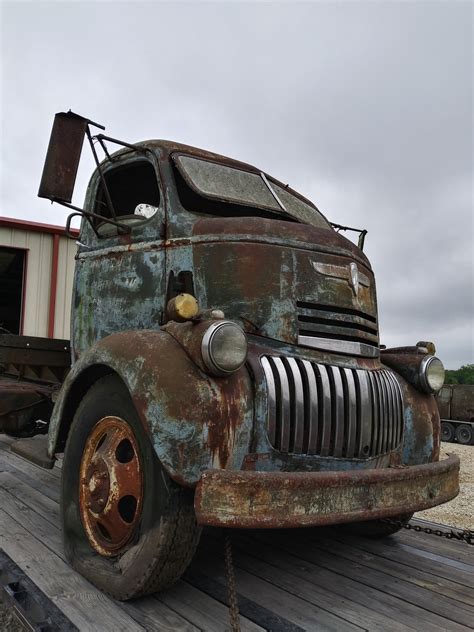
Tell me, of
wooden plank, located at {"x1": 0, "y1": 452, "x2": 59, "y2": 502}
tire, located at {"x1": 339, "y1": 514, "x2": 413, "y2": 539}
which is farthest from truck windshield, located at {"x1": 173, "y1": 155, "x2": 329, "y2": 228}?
wooden plank, located at {"x1": 0, "y1": 452, "x2": 59, "y2": 502}

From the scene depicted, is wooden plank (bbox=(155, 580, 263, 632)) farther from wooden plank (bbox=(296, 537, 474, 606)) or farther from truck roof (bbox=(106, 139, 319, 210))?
truck roof (bbox=(106, 139, 319, 210))

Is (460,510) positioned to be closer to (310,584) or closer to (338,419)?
(310,584)

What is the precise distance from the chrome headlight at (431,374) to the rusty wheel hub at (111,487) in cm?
181

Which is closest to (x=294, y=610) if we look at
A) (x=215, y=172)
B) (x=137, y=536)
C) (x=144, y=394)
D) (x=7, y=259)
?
(x=137, y=536)

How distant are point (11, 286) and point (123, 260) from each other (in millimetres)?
8104

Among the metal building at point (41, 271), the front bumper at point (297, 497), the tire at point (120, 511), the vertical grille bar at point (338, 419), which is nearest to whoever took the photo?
the front bumper at point (297, 497)

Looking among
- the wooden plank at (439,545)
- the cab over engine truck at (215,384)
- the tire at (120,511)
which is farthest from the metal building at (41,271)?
the wooden plank at (439,545)

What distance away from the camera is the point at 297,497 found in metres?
2.06

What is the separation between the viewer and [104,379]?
2699 millimetres

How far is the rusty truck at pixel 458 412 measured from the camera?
603 inches

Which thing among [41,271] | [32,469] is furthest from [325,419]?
[41,271]

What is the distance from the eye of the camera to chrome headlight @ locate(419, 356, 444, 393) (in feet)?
10.8

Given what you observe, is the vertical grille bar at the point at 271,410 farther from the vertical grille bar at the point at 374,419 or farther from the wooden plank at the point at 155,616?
the wooden plank at the point at 155,616

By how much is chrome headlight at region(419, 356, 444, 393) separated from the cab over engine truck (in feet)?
0.04
